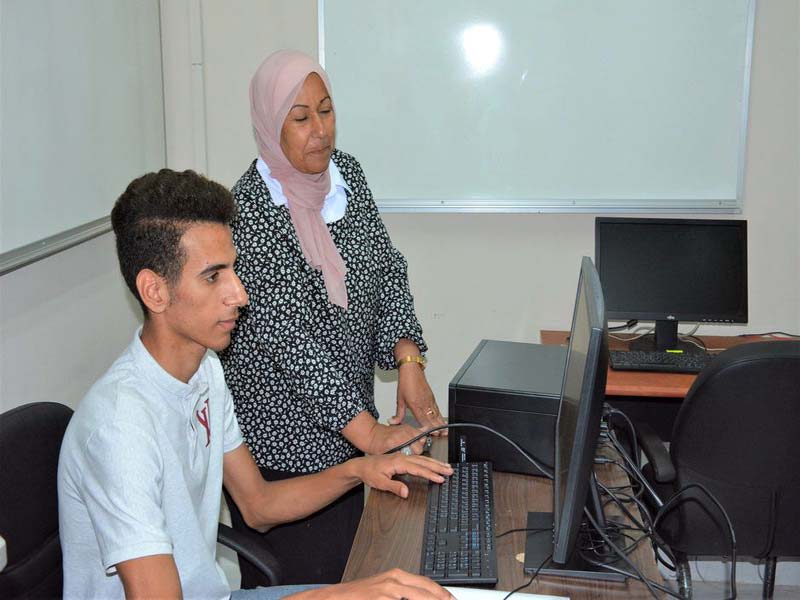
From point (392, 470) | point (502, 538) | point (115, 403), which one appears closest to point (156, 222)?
point (115, 403)

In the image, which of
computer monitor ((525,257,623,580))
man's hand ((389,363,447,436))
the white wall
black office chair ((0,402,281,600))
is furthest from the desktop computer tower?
the white wall

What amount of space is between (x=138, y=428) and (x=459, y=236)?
211cm

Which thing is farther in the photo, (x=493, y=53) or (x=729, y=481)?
(x=493, y=53)

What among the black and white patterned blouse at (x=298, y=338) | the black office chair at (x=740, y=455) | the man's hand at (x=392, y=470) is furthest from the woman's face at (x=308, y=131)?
the black office chair at (x=740, y=455)

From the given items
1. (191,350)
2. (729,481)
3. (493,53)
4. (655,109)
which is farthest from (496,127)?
(191,350)

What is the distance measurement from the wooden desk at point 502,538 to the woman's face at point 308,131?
786 mm

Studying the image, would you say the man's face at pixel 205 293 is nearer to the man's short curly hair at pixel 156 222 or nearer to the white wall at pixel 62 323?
the man's short curly hair at pixel 156 222

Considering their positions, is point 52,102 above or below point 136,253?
above

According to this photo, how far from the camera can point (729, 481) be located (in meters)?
2.21

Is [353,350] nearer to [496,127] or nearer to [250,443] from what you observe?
[250,443]

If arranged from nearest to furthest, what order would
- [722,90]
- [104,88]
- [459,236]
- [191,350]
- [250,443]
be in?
[191,350], [250,443], [104,88], [722,90], [459,236]

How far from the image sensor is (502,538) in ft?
4.99

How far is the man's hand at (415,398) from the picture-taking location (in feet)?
6.56

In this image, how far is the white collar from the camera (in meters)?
2.04
